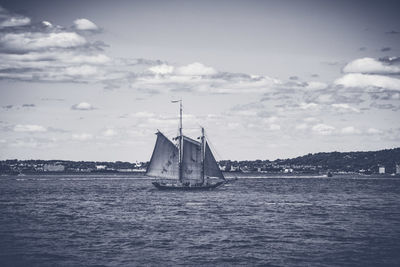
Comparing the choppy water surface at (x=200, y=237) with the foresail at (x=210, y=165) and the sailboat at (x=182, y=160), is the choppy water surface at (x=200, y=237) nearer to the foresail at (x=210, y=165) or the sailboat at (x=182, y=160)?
the sailboat at (x=182, y=160)

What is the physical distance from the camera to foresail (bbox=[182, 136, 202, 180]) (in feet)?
377

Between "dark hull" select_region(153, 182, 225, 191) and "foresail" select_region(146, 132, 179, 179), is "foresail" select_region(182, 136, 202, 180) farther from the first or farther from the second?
"dark hull" select_region(153, 182, 225, 191)

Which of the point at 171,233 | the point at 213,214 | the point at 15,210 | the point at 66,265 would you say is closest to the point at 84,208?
the point at 15,210

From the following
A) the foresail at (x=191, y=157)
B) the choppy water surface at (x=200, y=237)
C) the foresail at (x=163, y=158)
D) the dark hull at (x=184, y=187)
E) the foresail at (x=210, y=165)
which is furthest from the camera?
the dark hull at (x=184, y=187)

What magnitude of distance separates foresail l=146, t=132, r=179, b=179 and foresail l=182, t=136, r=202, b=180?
1.79m

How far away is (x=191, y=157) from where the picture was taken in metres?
115

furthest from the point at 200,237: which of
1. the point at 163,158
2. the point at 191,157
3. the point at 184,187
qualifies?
the point at 184,187

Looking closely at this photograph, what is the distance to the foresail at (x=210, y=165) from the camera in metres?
115

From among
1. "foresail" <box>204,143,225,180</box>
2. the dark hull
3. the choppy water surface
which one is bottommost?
the choppy water surface

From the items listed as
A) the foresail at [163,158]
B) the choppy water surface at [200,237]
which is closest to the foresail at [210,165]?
the foresail at [163,158]

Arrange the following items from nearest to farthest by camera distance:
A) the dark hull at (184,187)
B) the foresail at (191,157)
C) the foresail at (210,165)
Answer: the foresail at (191,157) < the foresail at (210,165) < the dark hull at (184,187)

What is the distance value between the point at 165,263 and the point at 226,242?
383 inches

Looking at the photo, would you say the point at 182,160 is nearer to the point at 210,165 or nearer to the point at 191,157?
the point at 191,157

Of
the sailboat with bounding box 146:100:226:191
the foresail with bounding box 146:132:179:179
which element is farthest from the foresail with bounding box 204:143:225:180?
the foresail with bounding box 146:132:179:179
